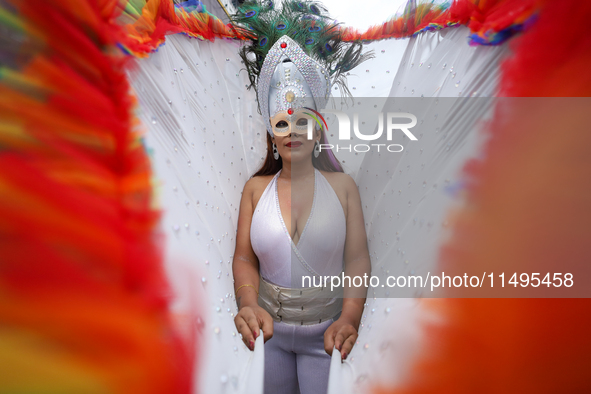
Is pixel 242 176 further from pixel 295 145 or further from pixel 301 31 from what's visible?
pixel 301 31

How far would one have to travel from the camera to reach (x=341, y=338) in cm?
77

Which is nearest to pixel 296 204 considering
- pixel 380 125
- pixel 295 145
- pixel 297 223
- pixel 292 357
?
pixel 297 223

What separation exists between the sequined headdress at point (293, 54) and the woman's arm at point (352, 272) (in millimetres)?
271

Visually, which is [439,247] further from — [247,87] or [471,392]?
[247,87]

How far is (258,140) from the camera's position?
1.19 metres

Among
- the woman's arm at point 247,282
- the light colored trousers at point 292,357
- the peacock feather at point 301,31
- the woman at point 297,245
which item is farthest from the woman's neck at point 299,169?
the light colored trousers at point 292,357

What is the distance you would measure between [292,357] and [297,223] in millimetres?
358

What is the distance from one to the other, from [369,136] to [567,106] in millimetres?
488

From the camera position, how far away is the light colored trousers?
0.93m

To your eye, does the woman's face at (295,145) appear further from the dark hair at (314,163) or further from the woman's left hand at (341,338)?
the woman's left hand at (341,338)

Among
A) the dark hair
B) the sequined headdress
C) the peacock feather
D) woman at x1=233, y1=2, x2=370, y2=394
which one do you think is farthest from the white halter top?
the peacock feather

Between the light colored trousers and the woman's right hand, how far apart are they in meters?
0.16

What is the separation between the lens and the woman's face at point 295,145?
92 cm

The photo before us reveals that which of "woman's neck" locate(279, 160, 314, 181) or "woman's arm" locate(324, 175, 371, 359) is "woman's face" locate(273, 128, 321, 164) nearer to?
"woman's neck" locate(279, 160, 314, 181)
